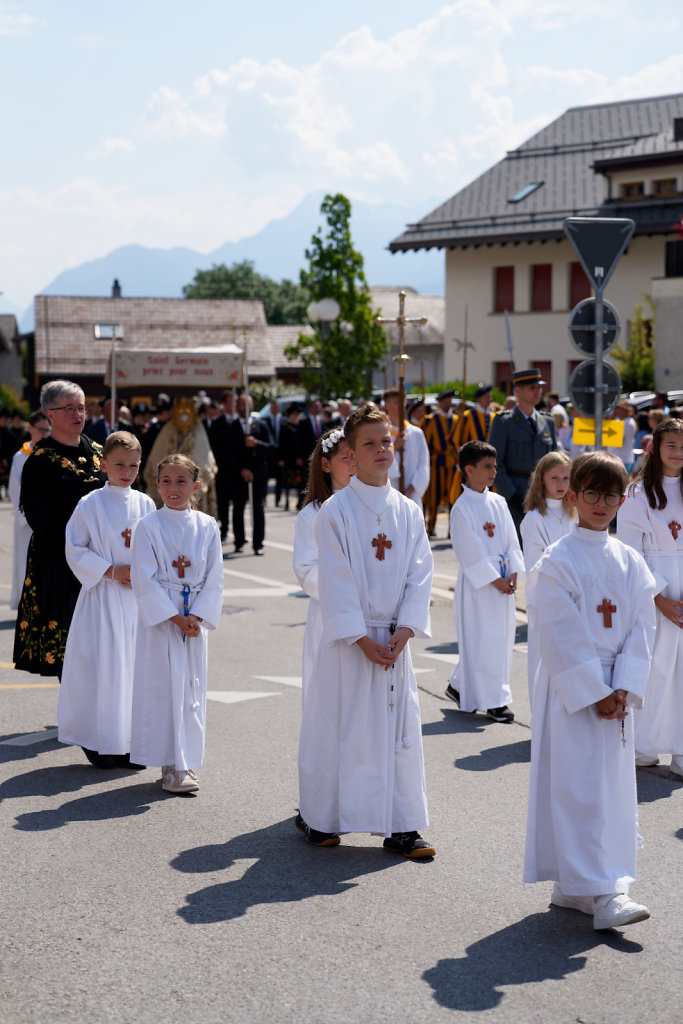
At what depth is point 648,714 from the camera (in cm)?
691

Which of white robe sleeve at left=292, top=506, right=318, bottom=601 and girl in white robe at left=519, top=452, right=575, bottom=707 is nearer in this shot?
white robe sleeve at left=292, top=506, right=318, bottom=601

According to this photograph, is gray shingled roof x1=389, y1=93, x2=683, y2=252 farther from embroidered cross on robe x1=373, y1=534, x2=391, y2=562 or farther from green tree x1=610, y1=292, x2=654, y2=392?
embroidered cross on robe x1=373, y1=534, x2=391, y2=562

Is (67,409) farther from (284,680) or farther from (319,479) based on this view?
(284,680)

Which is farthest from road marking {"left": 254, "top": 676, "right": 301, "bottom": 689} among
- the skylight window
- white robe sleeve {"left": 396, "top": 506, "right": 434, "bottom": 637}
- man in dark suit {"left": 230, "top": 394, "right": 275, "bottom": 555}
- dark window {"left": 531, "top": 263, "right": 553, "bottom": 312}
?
the skylight window

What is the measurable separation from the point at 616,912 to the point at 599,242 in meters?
7.54

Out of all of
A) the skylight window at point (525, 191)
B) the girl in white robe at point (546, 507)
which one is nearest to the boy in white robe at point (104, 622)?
the girl in white robe at point (546, 507)

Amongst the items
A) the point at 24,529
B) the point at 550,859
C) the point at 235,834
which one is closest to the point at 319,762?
the point at 235,834

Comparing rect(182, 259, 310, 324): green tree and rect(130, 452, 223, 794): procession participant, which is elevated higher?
rect(182, 259, 310, 324): green tree

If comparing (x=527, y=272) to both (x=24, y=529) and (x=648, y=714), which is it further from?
(x=648, y=714)

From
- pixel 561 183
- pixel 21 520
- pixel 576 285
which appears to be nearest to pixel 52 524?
pixel 21 520

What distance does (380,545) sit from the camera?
561 cm

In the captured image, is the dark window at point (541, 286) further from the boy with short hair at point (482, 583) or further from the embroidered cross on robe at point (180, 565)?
the embroidered cross on robe at point (180, 565)

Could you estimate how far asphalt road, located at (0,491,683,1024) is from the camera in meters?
4.02

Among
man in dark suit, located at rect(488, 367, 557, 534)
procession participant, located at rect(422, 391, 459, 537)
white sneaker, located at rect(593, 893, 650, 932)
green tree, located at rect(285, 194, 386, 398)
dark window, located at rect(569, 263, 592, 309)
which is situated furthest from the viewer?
dark window, located at rect(569, 263, 592, 309)
